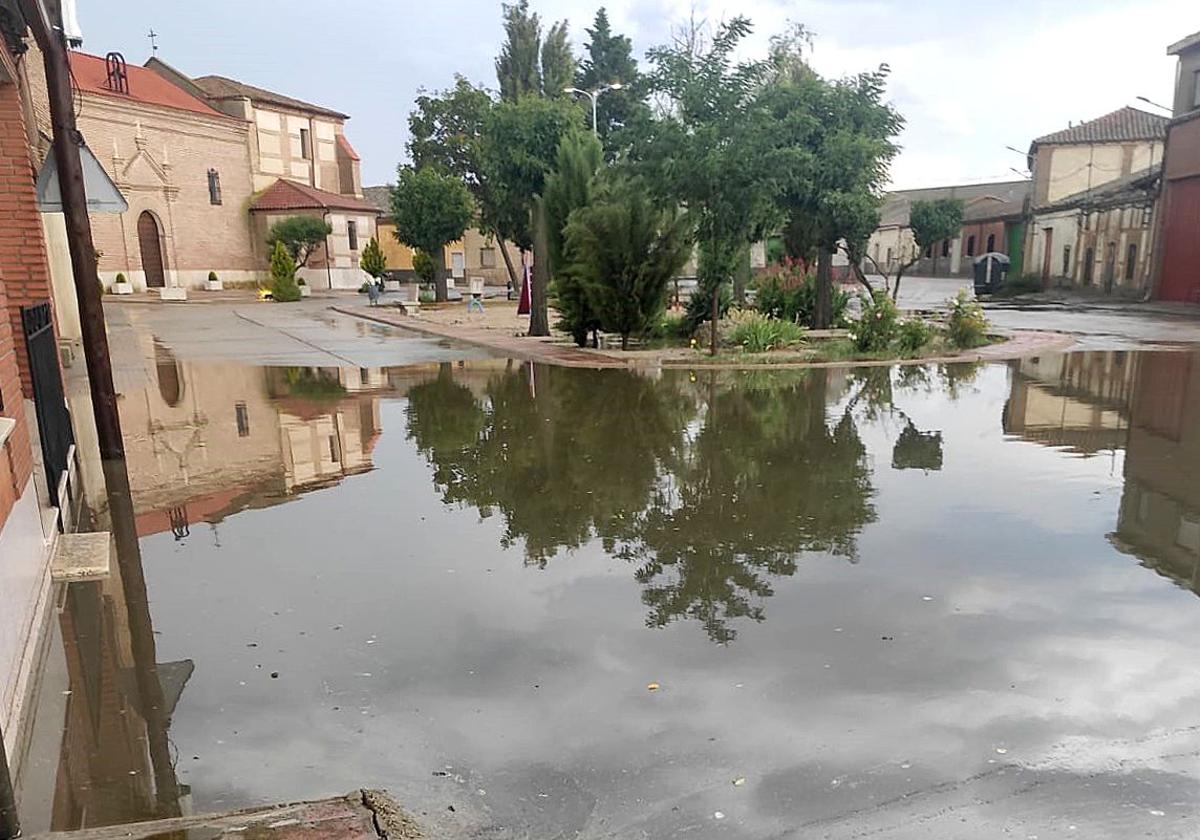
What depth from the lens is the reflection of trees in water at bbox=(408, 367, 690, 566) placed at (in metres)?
6.55

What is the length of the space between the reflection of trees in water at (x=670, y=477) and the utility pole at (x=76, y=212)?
117 inches

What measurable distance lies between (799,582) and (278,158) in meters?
49.4

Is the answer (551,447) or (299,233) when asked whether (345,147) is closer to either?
(299,233)

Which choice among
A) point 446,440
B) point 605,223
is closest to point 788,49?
point 605,223

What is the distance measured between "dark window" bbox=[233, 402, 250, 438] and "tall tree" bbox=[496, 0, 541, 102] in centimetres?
3892

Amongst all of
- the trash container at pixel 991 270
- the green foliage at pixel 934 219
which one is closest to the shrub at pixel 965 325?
the green foliage at pixel 934 219

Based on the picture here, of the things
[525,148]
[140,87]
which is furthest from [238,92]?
[525,148]

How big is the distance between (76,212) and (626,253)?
9.86 m

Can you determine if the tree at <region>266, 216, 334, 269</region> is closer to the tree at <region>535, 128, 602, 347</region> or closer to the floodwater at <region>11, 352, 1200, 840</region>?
the tree at <region>535, 128, 602, 347</region>

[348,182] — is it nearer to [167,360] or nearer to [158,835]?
[167,360]

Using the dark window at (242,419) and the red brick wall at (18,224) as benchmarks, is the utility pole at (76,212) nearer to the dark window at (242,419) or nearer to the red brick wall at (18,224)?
the red brick wall at (18,224)

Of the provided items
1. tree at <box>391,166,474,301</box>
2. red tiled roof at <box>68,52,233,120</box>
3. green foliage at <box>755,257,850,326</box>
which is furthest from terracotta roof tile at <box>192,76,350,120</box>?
green foliage at <box>755,257,850,326</box>

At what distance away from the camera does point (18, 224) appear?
8438mm

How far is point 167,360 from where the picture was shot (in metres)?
16.4
